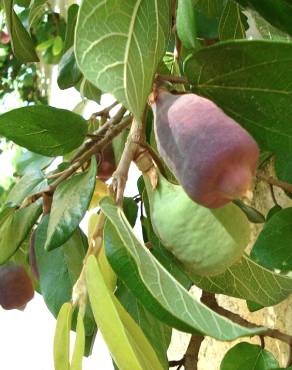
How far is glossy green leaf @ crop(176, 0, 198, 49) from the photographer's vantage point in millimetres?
371

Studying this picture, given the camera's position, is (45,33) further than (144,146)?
Yes

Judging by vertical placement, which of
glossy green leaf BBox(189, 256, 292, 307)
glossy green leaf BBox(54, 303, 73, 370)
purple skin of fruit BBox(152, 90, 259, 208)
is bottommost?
glossy green leaf BBox(189, 256, 292, 307)

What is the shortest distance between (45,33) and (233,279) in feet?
3.43

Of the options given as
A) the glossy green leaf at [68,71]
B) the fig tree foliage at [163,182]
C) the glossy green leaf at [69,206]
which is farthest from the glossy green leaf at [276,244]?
the glossy green leaf at [68,71]

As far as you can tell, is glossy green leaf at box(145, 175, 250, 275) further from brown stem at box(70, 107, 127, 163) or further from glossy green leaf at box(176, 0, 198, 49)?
brown stem at box(70, 107, 127, 163)

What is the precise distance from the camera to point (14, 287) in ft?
1.74

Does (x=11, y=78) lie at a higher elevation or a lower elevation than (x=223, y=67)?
lower

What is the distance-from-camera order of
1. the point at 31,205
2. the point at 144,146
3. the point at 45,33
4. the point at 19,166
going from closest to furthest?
the point at 144,146 → the point at 31,205 → the point at 19,166 → the point at 45,33

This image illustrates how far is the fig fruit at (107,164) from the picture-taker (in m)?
0.61

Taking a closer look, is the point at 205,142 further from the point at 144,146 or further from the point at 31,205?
the point at 31,205

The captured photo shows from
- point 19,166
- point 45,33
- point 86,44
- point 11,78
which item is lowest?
point 11,78

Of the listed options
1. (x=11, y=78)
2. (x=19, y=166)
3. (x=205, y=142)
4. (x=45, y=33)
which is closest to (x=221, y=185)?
(x=205, y=142)

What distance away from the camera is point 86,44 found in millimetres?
302

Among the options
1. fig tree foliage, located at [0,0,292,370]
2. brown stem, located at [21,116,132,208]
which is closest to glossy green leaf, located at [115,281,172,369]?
fig tree foliage, located at [0,0,292,370]
